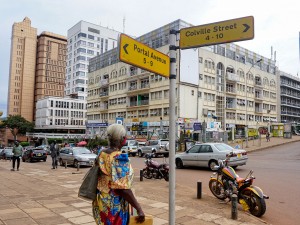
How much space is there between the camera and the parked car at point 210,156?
14.8 meters

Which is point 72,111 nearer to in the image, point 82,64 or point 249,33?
point 82,64

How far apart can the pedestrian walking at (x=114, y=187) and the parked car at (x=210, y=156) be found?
1209 centimetres

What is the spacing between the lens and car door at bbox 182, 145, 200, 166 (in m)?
16.2

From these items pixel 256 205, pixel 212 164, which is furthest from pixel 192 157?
pixel 256 205

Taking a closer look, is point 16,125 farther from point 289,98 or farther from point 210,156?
point 289,98

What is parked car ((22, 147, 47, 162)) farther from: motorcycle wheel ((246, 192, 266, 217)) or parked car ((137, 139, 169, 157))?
motorcycle wheel ((246, 192, 266, 217))

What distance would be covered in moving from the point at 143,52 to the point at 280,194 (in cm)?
773

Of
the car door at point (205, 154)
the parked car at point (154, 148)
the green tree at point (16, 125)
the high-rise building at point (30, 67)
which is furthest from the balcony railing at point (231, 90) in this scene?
the high-rise building at point (30, 67)

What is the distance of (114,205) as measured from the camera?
9.79 feet

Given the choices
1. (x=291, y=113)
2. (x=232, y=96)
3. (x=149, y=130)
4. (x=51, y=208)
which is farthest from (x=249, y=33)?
(x=291, y=113)

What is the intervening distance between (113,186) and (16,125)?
8356 centimetres

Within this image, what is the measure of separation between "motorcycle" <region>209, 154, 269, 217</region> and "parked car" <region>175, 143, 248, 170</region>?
20.4 feet

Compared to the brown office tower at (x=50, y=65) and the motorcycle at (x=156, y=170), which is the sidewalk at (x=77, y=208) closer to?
the motorcycle at (x=156, y=170)

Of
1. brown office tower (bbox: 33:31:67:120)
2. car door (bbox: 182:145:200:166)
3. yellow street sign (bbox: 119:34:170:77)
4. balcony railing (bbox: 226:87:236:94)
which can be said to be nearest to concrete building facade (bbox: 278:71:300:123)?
balcony railing (bbox: 226:87:236:94)
